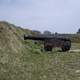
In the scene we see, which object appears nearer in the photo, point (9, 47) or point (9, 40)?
point (9, 47)

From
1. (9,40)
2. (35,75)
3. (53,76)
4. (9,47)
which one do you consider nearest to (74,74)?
(53,76)

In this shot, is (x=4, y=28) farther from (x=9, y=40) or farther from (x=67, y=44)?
(x=67, y=44)

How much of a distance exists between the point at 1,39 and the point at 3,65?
9599mm

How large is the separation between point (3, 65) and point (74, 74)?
3.03m

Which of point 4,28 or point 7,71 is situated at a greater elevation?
point 4,28

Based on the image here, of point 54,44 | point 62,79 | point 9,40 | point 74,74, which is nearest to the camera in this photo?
point 62,79

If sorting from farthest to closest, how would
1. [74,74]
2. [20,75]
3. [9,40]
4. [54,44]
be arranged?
[54,44] → [9,40] → [74,74] → [20,75]

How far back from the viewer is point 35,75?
13.2 m

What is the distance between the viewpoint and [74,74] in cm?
1463

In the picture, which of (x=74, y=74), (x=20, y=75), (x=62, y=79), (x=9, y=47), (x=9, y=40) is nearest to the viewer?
(x=20, y=75)

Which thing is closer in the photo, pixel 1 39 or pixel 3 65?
pixel 3 65

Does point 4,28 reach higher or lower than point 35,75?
higher

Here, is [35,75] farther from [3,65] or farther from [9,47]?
[9,47]

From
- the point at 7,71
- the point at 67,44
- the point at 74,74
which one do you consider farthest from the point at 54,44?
the point at 7,71
